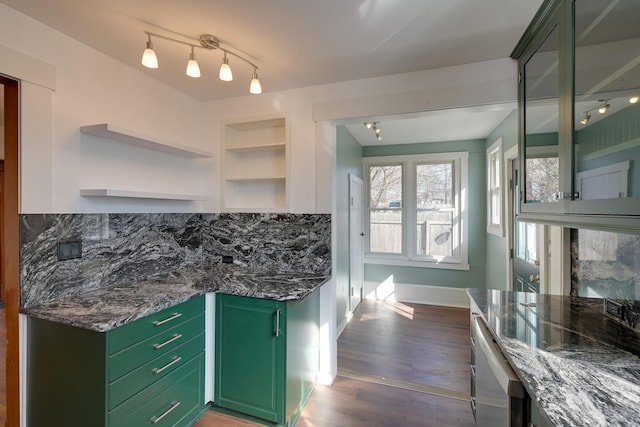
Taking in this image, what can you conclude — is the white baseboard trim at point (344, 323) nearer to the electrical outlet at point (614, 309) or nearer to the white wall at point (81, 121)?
the white wall at point (81, 121)

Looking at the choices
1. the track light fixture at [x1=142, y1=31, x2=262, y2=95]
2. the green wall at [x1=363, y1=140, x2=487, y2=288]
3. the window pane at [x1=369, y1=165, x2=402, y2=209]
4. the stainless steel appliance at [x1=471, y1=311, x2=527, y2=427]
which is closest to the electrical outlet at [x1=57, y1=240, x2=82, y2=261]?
the track light fixture at [x1=142, y1=31, x2=262, y2=95]

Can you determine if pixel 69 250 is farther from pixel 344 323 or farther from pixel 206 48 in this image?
pixel 344 323

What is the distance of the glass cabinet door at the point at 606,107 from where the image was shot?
902mm

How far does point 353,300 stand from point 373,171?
83.6 inches

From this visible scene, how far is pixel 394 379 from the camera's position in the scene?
7.64ft

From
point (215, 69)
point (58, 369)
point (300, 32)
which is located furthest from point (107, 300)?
point (300, 32)

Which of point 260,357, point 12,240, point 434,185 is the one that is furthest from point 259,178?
point 434,185

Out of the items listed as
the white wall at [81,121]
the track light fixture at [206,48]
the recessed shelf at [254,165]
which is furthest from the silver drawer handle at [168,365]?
the track light fixture at [206,48]

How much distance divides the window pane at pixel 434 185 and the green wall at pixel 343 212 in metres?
1.30

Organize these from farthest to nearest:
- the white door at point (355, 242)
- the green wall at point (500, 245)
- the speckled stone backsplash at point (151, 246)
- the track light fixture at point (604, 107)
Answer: the white door at point (355, 242) → the green wall at point (500, 245) → the speckled stone backsplash at point (151, 246) → the track light fixture at point (604, 107)

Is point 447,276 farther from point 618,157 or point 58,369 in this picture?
point 58,369

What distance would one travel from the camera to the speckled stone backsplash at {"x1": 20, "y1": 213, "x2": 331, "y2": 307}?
1.55 m

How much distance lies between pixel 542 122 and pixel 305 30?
1.42m

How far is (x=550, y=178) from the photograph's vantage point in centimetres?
141
